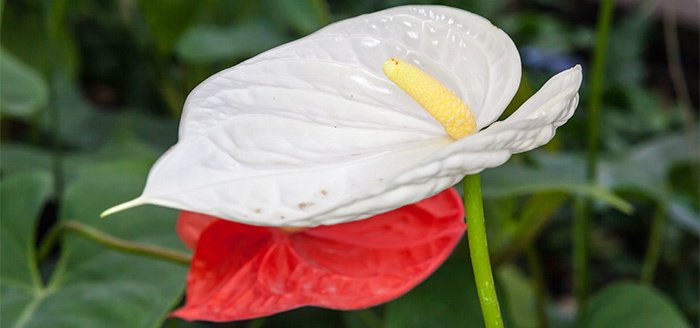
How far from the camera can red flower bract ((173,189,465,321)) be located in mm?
426

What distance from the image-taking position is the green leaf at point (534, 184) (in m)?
0.61

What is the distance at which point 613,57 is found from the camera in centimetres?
135

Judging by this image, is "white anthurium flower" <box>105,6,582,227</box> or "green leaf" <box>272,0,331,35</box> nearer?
"white anthurium flower" <box>105,6,582,227</box>

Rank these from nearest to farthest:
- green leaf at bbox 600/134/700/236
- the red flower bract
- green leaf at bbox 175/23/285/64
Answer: the red flower bract
green leaf at bbox 600/134/700/236
green leaf at bbox 175/23/285/64

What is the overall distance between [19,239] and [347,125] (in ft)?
1.11

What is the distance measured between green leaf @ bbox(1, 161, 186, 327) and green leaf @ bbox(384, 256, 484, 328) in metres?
0.15

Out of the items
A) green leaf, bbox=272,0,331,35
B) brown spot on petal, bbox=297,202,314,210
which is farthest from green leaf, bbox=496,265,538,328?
brown spot on petal, bbox=297,202,314,210

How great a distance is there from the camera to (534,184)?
0.63 meters

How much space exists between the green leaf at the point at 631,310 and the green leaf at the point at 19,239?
409 mm

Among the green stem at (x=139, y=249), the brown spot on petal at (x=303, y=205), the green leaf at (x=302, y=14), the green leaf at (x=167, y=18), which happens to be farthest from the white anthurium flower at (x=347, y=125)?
the green leaf at (x=167, y=18)

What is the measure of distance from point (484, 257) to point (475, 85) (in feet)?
0.30

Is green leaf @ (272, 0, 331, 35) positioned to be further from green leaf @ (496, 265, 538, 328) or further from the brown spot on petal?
the brown spot on petal

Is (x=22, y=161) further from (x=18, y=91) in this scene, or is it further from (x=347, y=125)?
(x=347, y=125)

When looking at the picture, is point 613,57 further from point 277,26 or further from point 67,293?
point 67,293
